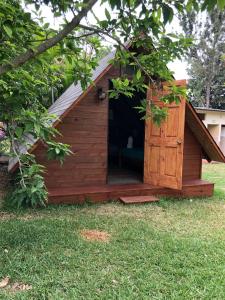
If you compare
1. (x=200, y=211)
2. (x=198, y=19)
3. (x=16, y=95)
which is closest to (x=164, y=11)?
(x=16, y=95)

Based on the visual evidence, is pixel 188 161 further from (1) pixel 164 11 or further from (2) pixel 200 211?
(1) pixel 164 11

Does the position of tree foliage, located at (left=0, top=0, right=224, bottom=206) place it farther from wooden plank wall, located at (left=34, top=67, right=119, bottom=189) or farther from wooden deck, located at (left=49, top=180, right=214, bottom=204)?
wooden deck, located at (left=49, top=180, right=214, bottom=204)

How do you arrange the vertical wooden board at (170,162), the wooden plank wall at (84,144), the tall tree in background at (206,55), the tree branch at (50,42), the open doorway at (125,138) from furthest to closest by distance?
1. the tall tree in background at (206,55)
2. the open doorway at (125,138)
3. the vertical wooden board at (170,162)
4. the wooden plank wall at (84,144)
5. the tree branch at (50,42)

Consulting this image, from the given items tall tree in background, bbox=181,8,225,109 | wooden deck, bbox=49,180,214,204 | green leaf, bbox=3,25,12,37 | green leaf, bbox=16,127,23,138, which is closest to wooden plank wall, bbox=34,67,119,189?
wooden deck, bbox=49,180,214,204

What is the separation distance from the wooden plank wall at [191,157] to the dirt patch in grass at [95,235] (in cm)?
341

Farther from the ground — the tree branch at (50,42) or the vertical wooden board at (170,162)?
the tree branch at (50,42)

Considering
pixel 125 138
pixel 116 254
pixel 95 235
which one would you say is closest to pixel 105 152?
pixel 95 235

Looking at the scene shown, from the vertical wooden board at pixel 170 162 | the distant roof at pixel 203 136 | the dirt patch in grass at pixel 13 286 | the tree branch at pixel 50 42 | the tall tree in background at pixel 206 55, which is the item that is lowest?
the dirt patch in grass at pixel 13 286

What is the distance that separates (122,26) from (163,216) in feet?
11.3

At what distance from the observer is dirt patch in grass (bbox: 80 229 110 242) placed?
4.09 m

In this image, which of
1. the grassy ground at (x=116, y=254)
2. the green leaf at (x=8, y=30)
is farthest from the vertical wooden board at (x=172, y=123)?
the green leaf at (x=8, y=30)

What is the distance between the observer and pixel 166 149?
21.0ft

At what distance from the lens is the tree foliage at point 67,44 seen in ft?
7.29

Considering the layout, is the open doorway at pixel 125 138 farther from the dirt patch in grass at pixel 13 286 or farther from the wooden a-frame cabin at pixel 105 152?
the dirt patch in grass at pixel 13 286
